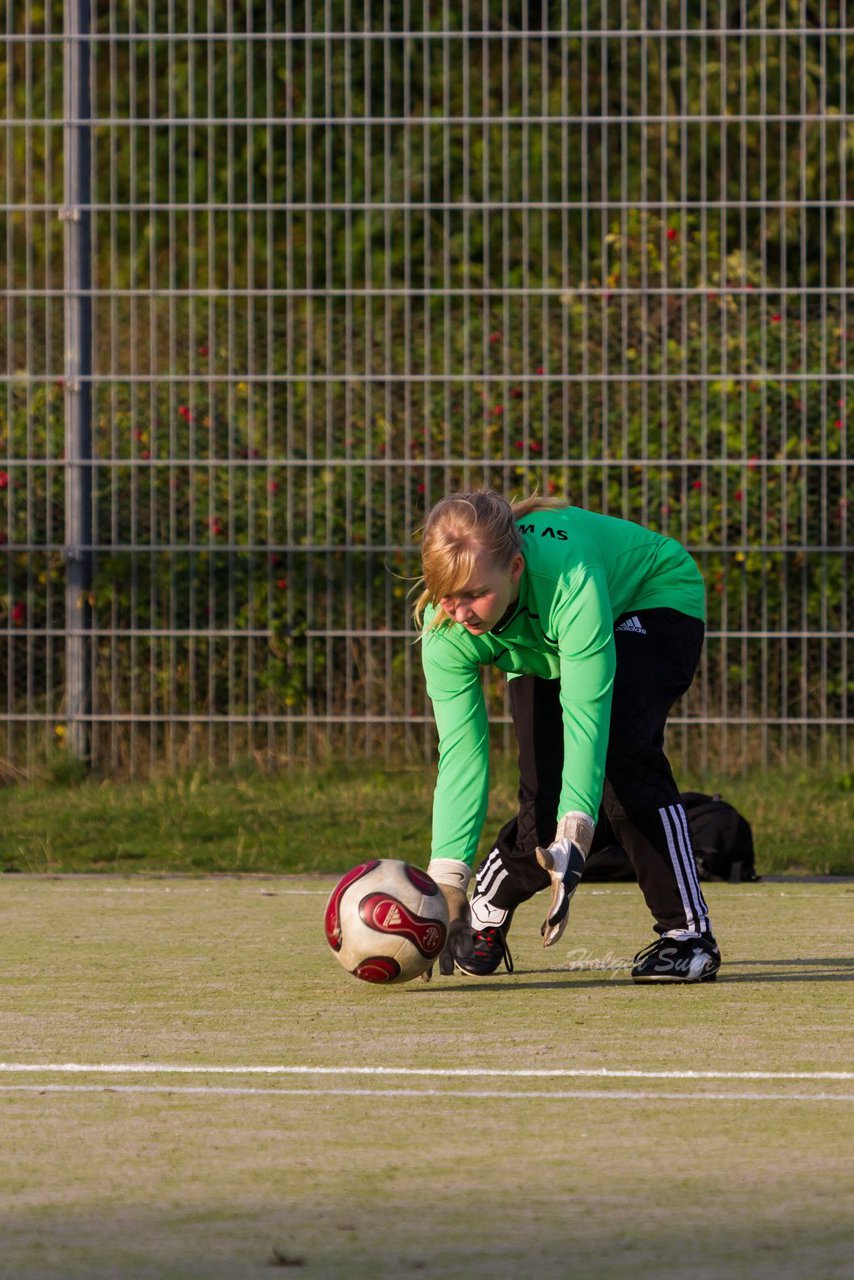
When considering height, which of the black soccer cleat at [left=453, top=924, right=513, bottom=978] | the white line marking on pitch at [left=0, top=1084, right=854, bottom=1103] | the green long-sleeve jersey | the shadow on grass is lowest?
the shadow on grass

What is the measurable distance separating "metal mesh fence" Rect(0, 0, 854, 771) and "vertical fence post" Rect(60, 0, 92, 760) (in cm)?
1

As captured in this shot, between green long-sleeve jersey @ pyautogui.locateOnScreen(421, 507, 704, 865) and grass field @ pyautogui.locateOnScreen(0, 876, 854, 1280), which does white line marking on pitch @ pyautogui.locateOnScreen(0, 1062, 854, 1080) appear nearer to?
grass field @ pyautogui.locateOnScreen(0, 876, 854, 1280)

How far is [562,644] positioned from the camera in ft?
15.5

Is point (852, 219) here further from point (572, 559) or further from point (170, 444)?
point (572, 559)

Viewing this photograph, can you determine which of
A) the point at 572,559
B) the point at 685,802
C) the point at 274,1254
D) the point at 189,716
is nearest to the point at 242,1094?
the point at 274,1254

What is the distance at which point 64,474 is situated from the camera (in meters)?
9.71

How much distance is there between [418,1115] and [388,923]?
3.83 feet

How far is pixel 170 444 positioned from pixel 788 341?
2.82 meters

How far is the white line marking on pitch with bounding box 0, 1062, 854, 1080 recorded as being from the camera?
4004 mm

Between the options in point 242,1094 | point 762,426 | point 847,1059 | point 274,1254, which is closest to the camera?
point 274,1254

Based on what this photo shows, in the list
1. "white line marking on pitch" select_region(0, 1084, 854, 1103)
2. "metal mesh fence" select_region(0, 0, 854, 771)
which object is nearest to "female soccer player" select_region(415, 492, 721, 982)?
"white line marking on pitch" select_region(0, 1084, 854, 1103)

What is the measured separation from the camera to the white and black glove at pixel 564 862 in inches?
172

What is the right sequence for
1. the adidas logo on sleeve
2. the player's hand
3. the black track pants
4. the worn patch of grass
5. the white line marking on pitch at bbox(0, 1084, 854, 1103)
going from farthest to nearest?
1. the worn patch of grass
2. the adidas logo on sleeve
3. the black track pants
4. the player's hand
5. the white line marking on pitch at bbox(0, 1084, 854, 1103)

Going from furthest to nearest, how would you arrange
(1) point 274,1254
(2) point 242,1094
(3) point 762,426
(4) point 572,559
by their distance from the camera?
(3) point 762,426 < (4) point 572,559 < (2) point 242,1094 < (1) point 274,1254
